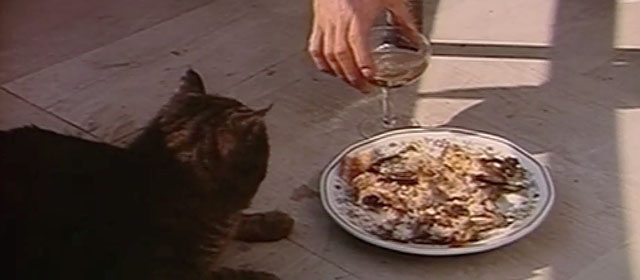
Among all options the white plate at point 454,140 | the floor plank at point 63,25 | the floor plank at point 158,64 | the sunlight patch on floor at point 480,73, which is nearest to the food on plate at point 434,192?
the white plate at point 454,140

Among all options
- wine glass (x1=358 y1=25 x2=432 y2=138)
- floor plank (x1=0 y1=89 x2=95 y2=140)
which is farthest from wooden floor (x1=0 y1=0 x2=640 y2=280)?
wine glass (x1=358 y1=25 x2=432 y2=138)

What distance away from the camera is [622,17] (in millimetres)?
2527

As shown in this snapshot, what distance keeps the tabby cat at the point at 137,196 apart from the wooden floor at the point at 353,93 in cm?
16

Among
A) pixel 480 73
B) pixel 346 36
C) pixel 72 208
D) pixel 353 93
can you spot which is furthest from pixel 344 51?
pixel 480 73

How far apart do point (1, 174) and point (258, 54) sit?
0.86 m

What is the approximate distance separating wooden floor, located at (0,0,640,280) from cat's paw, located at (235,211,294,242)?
0.05 ft

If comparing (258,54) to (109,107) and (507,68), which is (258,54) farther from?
(507,68)

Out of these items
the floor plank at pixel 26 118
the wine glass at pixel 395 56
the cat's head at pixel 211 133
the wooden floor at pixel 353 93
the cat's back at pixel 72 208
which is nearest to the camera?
the cat's back at pixel 72 208

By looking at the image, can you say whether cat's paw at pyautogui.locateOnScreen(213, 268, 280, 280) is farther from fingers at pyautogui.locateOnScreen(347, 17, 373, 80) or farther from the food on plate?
fingers at pyautogui.locateOnScreen(347, 17, 373, 80)

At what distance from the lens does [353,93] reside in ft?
7.39

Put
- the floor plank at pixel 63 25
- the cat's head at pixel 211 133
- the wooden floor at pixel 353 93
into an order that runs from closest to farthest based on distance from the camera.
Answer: the cat's head at pixel 211 133 < the wooden floor at pixel 353 93 < the floor plank at pixel 63 25

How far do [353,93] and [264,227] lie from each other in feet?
1.56

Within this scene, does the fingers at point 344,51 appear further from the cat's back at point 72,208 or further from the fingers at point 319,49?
the cat's back at point 72,208

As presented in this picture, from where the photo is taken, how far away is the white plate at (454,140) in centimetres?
174
